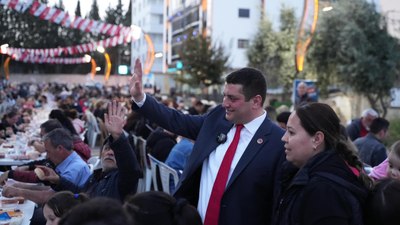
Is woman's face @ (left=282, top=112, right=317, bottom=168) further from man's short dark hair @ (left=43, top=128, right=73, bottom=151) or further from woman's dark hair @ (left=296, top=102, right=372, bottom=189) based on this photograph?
man's short dark hair @ (left=43, top=128, right=73, bottom=151)

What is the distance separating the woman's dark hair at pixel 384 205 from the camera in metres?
2.24

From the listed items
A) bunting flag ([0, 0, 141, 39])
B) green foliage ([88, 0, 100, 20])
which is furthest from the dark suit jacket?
green foliage ([88, 0, 100, 20])

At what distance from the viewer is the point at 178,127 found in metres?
3.56

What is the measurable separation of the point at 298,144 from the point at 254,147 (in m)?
0.61

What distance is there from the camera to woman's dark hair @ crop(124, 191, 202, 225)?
207 centimetres

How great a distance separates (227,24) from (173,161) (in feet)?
138

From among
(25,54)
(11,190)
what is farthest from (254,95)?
(25,54)

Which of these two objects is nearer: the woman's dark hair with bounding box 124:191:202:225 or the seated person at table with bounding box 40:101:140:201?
the woman's dark hair with bounding box 124:191:202:225

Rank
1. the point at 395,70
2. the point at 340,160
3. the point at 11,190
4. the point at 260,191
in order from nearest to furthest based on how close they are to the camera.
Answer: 1. the point at 340,160
2. the point at 260,191
3. the point at 11,190
4. the point at 395,70

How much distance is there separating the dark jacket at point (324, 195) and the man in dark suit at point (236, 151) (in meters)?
0.59

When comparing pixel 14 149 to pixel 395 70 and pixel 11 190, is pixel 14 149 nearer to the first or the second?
pixel 11 190

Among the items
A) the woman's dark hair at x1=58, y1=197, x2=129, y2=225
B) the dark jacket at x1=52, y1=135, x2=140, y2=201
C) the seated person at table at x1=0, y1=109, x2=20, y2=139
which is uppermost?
the woman's dark hair at x1=58, y1=197, x2=129, y2=225

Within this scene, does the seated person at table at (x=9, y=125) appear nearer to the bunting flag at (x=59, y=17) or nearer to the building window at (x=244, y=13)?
the bunting flag at (x=59, y=17)

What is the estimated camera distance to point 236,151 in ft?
10.4
